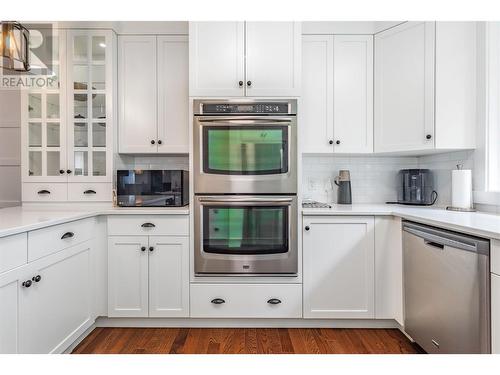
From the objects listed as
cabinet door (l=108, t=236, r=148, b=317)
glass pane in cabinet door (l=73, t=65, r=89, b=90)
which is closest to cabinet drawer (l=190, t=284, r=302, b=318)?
cabinet door (l=108, t=236, r=148, b=317)

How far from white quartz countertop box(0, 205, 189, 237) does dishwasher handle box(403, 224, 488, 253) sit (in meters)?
1.52

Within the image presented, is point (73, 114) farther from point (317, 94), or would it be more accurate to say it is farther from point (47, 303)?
point (317, 94)

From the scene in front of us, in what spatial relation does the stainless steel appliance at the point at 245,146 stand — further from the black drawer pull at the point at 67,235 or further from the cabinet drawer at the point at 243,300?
the black drawer pull at the point at 67,235

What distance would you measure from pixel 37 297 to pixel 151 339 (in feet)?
2.71

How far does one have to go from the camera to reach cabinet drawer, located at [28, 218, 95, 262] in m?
1.47

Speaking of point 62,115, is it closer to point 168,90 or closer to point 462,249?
point 168,90

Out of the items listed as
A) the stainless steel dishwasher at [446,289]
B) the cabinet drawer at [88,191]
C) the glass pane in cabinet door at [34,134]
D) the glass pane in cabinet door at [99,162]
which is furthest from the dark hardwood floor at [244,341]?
the glass pane in cabinet door at [34,134]

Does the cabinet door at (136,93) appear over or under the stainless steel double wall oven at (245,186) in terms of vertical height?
over

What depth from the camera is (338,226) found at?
212cm

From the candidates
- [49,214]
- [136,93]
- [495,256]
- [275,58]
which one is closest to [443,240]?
[495,256]

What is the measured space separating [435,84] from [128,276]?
2.58 metres

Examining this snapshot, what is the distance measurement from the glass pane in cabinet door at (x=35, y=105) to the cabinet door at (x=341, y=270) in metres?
2.27

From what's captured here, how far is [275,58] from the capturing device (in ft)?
7.12

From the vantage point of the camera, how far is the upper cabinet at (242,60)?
216 centimetres
